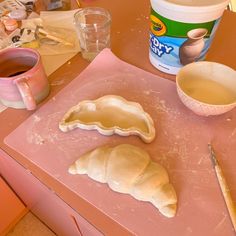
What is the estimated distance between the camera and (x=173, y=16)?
456mm

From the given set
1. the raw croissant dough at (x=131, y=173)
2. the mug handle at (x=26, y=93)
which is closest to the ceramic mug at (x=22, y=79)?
the mug handle at (x=26, y=93)

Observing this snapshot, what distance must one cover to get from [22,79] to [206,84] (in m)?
0.31

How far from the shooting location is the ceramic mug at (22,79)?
451 mm

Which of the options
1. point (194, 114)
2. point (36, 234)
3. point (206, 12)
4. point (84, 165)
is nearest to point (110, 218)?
point (84, 165)

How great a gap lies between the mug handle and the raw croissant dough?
14cm

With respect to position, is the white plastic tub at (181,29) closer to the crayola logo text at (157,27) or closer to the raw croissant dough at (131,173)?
the crayola logo text at (157,27)

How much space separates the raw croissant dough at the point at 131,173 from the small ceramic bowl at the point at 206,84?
4.9 inches

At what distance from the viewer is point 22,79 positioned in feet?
1.47

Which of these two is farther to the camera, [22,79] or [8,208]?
[8,208]

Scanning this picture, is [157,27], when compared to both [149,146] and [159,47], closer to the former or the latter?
[159,47]

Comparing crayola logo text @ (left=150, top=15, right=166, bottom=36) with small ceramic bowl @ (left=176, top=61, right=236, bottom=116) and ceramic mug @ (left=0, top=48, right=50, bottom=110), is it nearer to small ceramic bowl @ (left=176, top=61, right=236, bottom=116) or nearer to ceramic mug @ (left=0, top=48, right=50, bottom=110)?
small ceramic bowl @ (left=176, top=61, right=236, bottom=116)

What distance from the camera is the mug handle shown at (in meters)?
0.44

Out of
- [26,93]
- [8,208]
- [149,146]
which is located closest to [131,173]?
[149,146]

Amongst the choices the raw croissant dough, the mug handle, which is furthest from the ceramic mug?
the raw croissant dough
